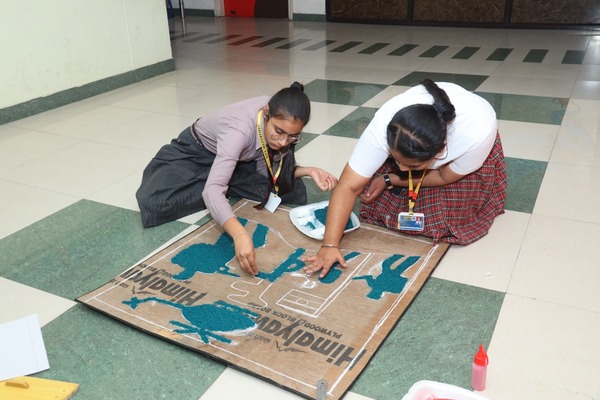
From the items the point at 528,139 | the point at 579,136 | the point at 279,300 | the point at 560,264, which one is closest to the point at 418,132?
the point at 279,300

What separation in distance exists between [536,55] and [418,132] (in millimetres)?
3994

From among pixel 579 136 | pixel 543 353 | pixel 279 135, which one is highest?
pixel 279 135

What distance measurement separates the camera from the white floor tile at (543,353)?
4.58 ft

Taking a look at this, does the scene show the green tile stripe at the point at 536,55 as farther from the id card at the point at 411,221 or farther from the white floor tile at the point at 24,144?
the white floor tile at the point at 24,144

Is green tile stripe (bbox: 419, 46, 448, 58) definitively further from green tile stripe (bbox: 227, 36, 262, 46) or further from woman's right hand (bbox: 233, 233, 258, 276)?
woman's right hand (bbox: 233, 233, 258, 276)

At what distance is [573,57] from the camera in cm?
482

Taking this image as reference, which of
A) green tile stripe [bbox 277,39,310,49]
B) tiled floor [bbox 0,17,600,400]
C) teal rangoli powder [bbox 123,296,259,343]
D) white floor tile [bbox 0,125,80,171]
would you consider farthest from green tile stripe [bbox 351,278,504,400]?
green tile stripe [bbox 277,39,310,49]

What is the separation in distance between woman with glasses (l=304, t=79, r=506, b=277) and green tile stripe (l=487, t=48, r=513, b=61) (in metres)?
3.13

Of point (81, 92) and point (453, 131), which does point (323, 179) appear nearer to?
point (453, 131)

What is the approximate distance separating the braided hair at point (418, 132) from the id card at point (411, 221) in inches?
17.9

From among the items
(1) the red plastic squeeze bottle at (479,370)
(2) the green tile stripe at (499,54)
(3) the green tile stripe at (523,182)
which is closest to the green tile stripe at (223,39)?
(2) the green tile stripe at (499,54)

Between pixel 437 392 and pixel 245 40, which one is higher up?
pixel 245 40

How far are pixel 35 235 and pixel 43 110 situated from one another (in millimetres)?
1890

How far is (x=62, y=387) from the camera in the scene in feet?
4.70
